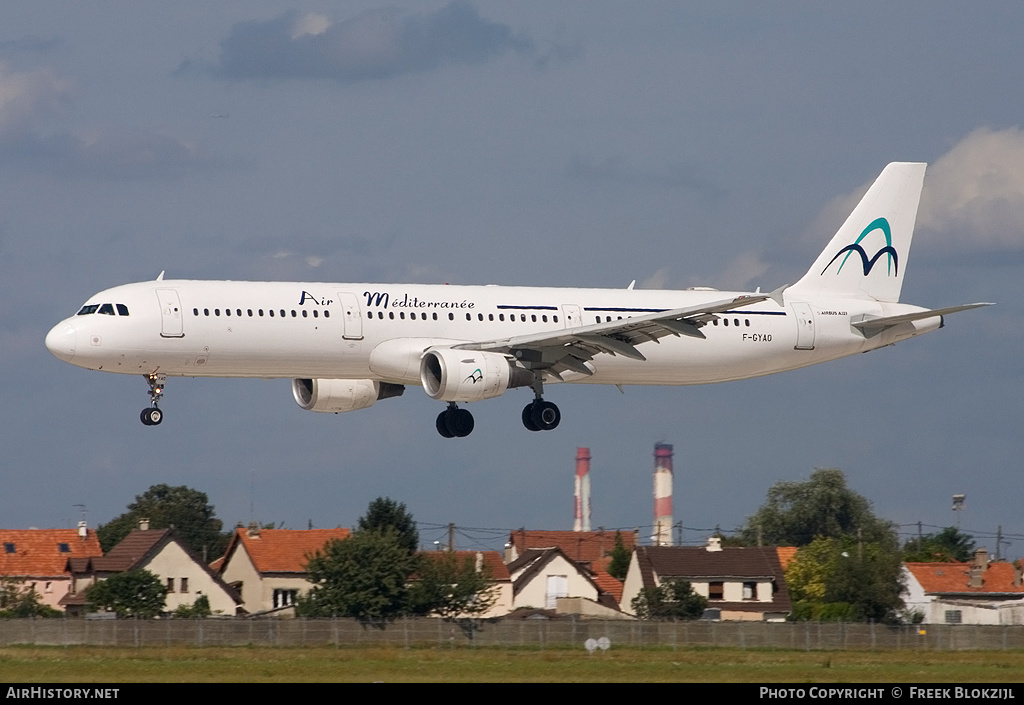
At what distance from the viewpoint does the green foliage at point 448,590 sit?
7362 cm

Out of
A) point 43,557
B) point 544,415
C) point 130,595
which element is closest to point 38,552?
point 43,557

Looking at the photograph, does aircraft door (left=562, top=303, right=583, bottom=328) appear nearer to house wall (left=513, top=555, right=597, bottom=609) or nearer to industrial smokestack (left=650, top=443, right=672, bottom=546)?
house wall (left=513, top=555, right=597, bottom=609)

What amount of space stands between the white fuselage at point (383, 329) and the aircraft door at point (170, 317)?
0.03 meters

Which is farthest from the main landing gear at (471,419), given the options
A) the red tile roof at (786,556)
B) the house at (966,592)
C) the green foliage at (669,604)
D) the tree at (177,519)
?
the tree at (177,519)

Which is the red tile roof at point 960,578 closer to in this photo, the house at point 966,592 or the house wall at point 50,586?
the house at point 966,592

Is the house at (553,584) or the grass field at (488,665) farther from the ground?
the house at (553,584)

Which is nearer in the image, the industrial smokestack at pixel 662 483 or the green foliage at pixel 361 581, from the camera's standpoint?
the green foliage at pixel 361 581

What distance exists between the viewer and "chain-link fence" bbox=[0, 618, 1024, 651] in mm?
53188

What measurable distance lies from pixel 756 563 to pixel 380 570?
23698 mm

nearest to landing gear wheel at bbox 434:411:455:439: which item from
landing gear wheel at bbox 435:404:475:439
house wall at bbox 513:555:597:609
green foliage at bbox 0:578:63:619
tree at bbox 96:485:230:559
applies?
landing gear wheel at bbox 435:404:475:439

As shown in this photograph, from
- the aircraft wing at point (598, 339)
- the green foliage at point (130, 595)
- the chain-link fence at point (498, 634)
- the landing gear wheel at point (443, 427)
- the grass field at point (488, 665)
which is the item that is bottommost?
the grass field at point (488, 665)

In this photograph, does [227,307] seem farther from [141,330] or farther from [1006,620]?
[1006,620]

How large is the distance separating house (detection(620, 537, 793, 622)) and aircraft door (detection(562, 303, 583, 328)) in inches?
1286
